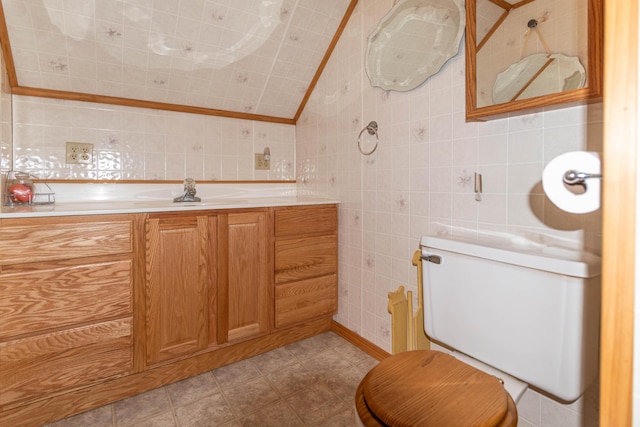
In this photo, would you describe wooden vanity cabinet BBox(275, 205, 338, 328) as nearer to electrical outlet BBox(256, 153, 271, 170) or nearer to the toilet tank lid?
electrical outlet BBox(256, 153, 271, 170)

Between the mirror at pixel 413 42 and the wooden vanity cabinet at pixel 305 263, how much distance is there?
79 cm

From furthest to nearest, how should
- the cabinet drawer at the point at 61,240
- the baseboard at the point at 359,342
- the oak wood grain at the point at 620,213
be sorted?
the baseboard at the point at 359,342 → the cabinet drawer at the point at 61,240 → the oak wood grain at the point at 620,213

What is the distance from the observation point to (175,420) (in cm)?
136

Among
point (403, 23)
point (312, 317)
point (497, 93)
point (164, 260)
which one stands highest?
point (403, 23)

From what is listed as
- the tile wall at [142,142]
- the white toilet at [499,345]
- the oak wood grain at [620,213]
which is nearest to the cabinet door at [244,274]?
the tile wall at [142,142]

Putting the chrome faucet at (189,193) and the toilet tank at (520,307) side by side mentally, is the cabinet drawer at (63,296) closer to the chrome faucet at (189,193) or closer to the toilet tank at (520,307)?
the chrome faucet at (189,193)

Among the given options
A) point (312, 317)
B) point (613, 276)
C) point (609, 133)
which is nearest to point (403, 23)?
point (609, 133)

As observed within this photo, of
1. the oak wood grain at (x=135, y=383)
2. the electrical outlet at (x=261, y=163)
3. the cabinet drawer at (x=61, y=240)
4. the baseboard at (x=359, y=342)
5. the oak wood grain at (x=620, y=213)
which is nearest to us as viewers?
the oak wood grain at (x=620, y=213)

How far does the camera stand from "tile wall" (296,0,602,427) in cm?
108

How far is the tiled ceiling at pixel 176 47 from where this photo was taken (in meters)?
1.52

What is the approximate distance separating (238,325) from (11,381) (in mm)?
866

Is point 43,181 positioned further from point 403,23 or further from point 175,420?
point 403,23

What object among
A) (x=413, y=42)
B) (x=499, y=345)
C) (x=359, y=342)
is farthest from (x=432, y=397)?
(x=413, y=42)

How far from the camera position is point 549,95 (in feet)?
3.37
